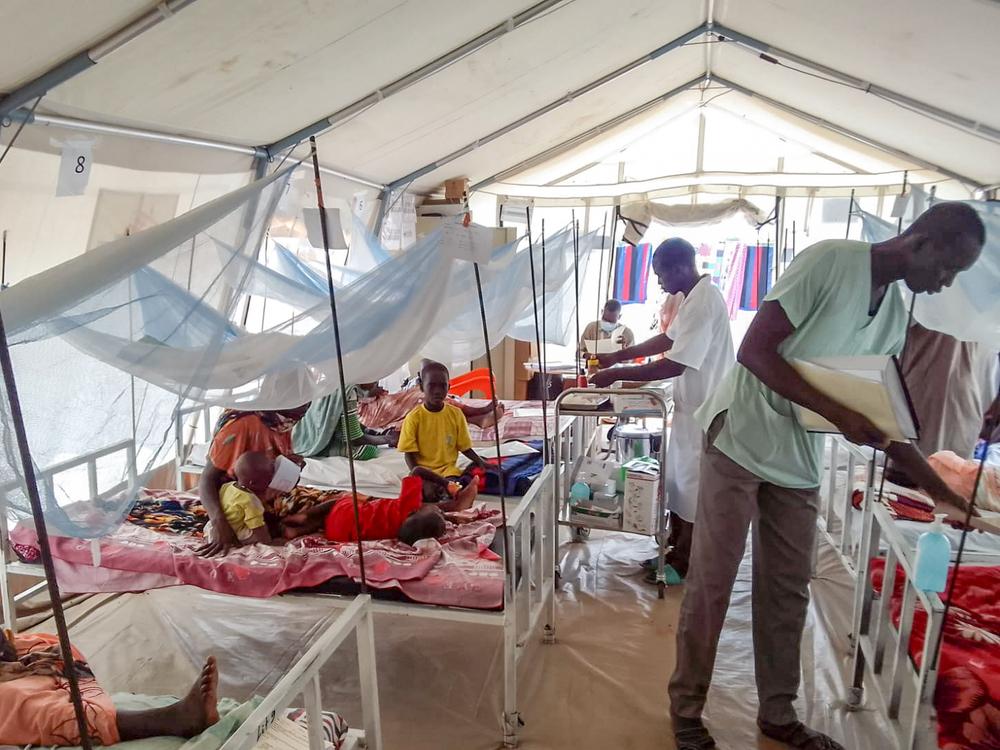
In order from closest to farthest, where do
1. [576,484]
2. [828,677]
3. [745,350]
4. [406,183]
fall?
1. [745,350]
2. [828,677]
3. [576,484]
4. [406,183]

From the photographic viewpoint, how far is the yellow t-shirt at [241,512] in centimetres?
263

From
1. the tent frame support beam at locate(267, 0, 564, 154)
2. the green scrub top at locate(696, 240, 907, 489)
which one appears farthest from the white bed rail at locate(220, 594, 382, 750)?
the tent frame support beam at locate(267, 0, 564, 154)

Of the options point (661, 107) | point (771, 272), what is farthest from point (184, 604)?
point (771, 272)

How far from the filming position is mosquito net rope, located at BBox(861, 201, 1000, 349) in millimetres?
2387

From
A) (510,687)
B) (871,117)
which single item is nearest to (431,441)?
(510,687)

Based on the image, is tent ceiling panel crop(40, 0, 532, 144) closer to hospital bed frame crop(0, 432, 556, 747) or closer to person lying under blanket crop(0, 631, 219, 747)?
hospital bed frame crop(0, 432, 556, 747)

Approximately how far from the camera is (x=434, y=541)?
2533 mm

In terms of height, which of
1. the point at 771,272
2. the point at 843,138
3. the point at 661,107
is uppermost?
the point at 661,107

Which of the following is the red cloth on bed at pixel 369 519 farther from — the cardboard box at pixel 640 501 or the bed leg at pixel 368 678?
the cardboard box at pixel 640 501

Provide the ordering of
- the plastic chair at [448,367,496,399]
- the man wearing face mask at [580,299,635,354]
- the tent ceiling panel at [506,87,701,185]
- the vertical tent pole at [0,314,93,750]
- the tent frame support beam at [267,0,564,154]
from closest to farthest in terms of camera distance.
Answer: the vertical tent pole at [0,314,93,750], the tent frame support beam at [267,0,564,154], the plastic chair at [448,367,496,399], the man wearing face mask at [580,299,635,354], the tent ceiling panel at [506,87,701,185]

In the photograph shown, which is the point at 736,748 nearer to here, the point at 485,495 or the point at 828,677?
the point at 828,677

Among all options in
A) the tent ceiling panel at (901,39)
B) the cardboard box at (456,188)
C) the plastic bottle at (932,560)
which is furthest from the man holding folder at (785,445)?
the cardboard box at (456,188)

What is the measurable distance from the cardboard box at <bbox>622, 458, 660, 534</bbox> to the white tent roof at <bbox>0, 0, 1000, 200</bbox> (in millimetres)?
2269

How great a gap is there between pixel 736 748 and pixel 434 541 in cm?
122
